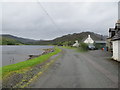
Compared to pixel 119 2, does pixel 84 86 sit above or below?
below

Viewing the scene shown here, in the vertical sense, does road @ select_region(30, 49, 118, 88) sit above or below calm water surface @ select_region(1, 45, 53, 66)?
above

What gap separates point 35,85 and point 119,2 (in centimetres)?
2002

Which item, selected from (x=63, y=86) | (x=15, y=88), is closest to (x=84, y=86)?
(x=63, y=86)

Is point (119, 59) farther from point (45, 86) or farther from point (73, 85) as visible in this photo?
point (45, 86)

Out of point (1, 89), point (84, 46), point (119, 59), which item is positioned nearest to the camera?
point (1, 89)

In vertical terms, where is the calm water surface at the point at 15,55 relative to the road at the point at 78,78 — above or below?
below

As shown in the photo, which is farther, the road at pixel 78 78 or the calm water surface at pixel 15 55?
the calm water surface at pixel 15 55

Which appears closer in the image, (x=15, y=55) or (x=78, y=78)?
(x=78, y=78)

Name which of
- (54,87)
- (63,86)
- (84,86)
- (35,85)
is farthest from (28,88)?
(84,86)

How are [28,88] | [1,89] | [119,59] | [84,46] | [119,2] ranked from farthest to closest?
1. [84,46]
2. [119,2]
3. [119,59]
4. [1,89]
5. [28,88]

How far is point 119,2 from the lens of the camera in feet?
60.8

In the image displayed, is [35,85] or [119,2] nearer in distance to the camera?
[35,85]

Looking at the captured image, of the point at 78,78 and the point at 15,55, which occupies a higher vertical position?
the point at 78,78

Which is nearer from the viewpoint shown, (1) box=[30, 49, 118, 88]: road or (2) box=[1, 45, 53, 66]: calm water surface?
(1) box=[30, 49, 118, 88]: road
